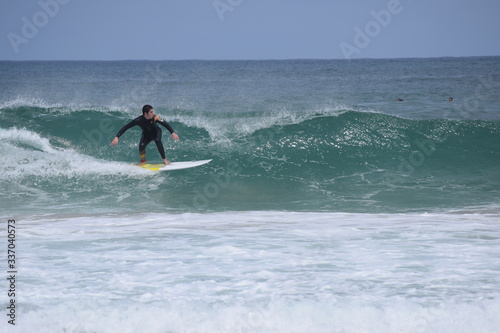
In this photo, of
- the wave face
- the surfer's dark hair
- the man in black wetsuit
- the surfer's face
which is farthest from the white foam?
the surfer's dark hair

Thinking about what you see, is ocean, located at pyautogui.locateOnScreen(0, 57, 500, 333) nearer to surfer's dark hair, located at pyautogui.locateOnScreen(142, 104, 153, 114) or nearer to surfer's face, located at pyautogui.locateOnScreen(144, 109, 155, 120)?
surfer's face, located at pyautogui.locateOnScreen(144, 109, 155, 120)

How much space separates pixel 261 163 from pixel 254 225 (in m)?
5.62

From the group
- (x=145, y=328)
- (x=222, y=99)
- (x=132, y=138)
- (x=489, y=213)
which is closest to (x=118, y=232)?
(x=145, y=328)

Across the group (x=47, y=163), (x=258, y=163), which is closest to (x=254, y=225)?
(x=258, y=163)

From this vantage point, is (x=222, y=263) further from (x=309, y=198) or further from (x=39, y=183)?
(x=39, y=183)

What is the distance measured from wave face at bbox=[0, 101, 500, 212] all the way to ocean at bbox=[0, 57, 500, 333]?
6cm

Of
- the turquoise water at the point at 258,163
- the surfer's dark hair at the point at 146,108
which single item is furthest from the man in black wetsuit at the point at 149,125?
the turquoise water at the point at 258,163

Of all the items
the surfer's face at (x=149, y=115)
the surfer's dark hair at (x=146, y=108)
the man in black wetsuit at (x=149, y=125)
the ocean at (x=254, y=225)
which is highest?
the surfer's dark hair at (x=146, y=108)

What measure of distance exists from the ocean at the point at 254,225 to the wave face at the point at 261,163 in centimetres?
6

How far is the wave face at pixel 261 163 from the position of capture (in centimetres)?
1050

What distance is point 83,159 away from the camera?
13133mm

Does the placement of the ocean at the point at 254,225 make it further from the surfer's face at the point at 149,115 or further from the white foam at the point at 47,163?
the surfer's face at the point at 149,115

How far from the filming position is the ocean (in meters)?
4.55

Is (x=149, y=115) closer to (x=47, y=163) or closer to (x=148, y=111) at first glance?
(x=148, y=111)
